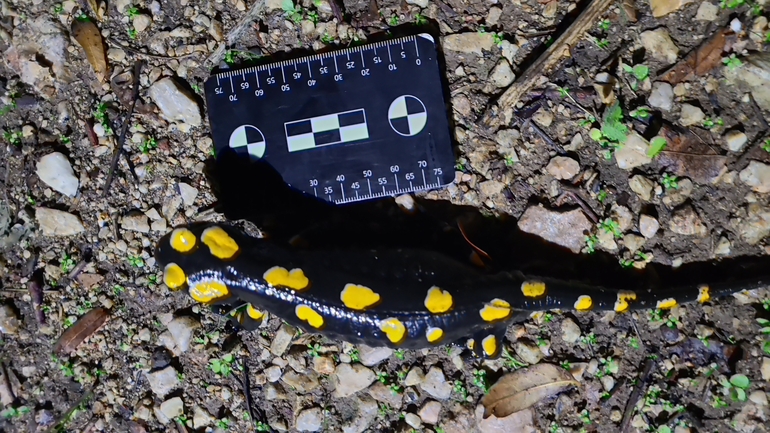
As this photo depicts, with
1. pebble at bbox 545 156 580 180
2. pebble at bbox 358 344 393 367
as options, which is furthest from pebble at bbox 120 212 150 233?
pebble at bbox 545 156 580 180

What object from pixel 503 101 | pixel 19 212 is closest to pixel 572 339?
pixel 503 101

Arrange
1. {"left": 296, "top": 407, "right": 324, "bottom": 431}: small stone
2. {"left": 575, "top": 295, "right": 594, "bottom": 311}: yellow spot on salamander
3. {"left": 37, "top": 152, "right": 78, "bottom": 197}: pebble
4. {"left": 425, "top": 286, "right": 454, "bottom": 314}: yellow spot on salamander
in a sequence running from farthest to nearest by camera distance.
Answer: {"left": 37, "top": 152, "right": 78, "bottom": 197}: pebble < {"left": 296, "top": 407, "right": 324, "bottom": 431}: small stone < {"left": 575, "top": 295, "right": 594, "bottom": 311}: yellow spot on salamander < {"left": 425, "top": 286, "right": 454, "bottom": 314}: yellow spot on salamander

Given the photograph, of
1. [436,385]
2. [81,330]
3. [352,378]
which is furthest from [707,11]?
[81,330]

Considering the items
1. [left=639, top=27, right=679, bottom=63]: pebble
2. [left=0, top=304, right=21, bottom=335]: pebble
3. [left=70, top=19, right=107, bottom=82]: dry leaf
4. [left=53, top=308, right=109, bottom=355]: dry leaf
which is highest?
[left=70, top=19, right=107, bottom=82]: dry leaf

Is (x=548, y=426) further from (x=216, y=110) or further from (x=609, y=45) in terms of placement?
(x=216, y=110)

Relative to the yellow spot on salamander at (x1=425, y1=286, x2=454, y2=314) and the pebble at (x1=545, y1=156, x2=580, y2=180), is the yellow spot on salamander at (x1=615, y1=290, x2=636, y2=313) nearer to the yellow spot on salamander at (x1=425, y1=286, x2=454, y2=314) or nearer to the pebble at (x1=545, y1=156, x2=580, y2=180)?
the pebble at (x1=545, y1=156, x2=580, y2=180)

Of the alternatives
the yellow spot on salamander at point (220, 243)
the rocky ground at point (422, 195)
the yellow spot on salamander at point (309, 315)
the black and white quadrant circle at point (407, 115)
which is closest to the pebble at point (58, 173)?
the rocky ground at point (422, 195)

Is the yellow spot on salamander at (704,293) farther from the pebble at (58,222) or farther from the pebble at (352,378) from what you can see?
the pebble at (58,222)
